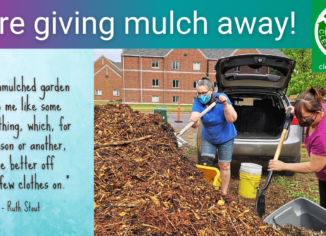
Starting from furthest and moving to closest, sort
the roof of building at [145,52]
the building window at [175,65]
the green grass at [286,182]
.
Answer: the building window at [175,65] → the roof of building at [145,52] → the green grass at [286,182]

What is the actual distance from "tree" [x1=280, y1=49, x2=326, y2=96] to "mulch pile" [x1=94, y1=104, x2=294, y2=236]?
11987mm

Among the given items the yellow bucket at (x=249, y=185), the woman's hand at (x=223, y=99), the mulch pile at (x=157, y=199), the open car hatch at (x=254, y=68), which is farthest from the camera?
the open car hatch at (x=254, y=68)

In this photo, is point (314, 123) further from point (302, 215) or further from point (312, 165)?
point (302, 215)

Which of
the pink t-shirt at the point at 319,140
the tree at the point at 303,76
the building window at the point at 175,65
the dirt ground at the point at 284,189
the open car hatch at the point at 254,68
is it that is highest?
the building window at the point at 175,65

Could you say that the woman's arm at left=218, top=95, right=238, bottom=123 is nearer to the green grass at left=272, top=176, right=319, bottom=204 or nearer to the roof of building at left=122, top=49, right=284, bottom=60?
the green grass at left=272, top=176, right=319, bottom=204

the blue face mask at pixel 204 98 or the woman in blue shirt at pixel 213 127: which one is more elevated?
the blue face mask at pixel 204 98

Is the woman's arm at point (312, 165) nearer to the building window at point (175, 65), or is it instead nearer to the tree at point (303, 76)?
the tree at point (303, 76)

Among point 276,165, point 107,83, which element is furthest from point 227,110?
point 107,83

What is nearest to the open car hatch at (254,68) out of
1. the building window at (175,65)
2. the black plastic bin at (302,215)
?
the black plastic bin at (302,215)

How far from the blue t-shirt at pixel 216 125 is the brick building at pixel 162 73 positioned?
32.9 meters

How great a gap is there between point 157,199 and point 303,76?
13715mm

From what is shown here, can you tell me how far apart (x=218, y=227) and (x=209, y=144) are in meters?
2.08

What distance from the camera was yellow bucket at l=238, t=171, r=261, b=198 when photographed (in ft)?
13.6

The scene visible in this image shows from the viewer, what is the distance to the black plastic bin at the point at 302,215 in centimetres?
260
